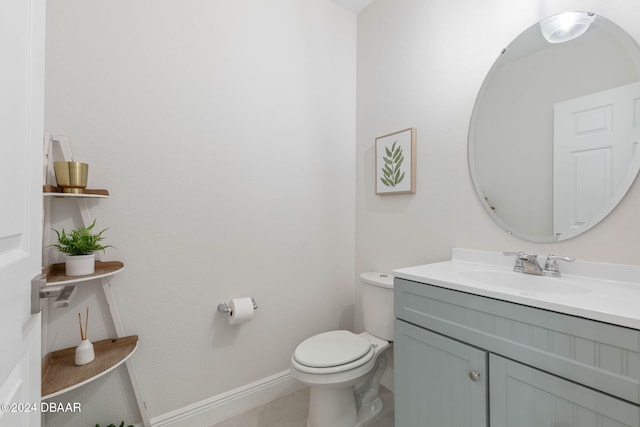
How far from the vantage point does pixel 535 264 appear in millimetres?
1190

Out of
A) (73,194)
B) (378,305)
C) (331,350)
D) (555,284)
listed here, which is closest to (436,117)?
(555,284)

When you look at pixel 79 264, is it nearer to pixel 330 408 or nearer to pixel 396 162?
pixel 330 408

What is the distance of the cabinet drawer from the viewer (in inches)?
27.9

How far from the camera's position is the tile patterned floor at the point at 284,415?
1553 mm

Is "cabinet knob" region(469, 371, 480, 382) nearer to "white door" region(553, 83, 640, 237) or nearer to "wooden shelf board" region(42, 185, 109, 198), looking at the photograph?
"white door" region(553, 83, 640, 237)

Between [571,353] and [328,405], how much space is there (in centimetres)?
107

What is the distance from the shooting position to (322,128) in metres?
1.99

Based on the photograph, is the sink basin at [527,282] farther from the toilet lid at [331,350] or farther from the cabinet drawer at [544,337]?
the toilet lid at [331,350]

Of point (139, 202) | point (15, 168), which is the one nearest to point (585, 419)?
point (15, 168)

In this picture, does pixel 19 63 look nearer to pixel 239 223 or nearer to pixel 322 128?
pixel 239 223

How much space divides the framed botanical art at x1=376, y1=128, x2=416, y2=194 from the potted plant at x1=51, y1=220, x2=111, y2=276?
155 cm

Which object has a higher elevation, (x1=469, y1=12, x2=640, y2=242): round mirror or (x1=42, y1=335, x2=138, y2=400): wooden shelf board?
(x1=469, y1=12, x2=640, y2=242): round mirror

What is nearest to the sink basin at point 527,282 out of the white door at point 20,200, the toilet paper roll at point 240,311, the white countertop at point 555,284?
the white countertop at point 555,284

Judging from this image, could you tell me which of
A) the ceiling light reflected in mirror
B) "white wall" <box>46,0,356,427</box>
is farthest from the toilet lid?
the ceiling light reflected in mirror
